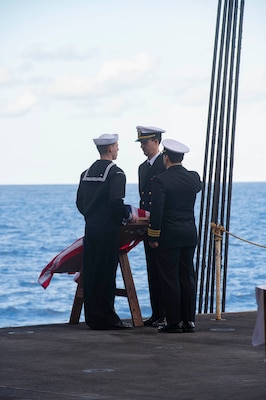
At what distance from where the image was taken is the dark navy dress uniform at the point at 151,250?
809 centimetres

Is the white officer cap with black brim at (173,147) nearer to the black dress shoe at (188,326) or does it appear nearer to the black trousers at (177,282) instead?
the black trousers at (177,282)

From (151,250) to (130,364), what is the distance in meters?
1.77

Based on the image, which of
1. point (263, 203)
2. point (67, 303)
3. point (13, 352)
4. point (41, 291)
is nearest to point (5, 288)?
point (41, 291)

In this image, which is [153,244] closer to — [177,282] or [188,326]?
[177,282]

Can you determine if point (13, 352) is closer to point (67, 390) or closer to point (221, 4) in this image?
point (67, 390)

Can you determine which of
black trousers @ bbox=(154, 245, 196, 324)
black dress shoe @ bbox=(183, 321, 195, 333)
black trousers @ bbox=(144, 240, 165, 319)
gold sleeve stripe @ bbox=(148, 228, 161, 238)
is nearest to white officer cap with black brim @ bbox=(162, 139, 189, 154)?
gold sleeve stripe @ bbox=(148, 228, 161, 238)

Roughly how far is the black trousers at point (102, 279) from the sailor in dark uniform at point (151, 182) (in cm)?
28

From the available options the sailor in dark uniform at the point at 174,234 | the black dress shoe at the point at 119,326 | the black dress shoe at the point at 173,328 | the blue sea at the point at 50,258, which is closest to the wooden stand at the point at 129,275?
the black dress shoe at the point at 119,326

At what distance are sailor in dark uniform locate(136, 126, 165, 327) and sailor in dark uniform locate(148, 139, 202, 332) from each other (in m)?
0.30

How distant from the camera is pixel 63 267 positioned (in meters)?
8.34

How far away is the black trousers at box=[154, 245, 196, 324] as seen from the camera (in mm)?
7684

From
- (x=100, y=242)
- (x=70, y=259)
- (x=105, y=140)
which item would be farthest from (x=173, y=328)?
(x=105, y=140)

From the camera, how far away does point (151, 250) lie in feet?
26.4

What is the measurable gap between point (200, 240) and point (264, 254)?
30.3 metres
